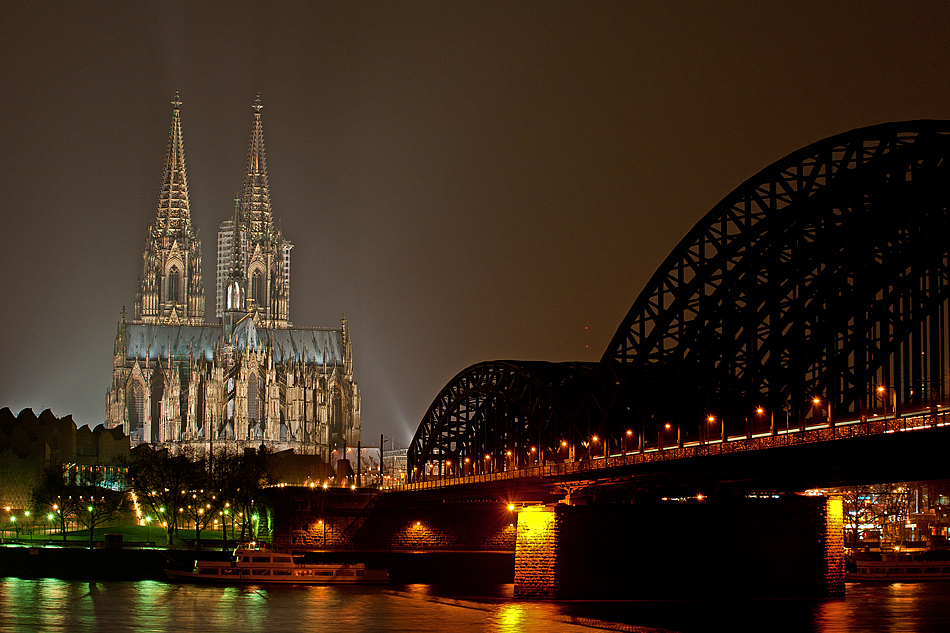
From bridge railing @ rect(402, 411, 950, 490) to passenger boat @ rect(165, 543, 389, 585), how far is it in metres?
19.2

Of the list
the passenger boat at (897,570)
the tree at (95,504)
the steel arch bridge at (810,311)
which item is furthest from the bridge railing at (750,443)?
the tree at (95,504)

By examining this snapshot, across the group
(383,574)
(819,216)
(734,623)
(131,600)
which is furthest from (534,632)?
(383,574)

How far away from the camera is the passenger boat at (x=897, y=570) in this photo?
109806 millimetres

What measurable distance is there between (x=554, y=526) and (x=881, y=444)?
2811cm

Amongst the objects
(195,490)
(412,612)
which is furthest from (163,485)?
(412,612)

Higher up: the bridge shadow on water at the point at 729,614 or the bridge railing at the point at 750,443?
the bridge railing at the point at 750,443

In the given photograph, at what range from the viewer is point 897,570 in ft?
373

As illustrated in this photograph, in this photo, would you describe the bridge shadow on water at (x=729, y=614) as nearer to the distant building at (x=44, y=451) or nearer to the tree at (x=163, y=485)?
the tree at (x=163, y=485)

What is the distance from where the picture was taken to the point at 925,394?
Result: 55969 millimetres

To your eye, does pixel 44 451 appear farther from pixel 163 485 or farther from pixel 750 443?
pixel 750 443

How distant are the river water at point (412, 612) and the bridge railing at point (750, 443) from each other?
736 cm

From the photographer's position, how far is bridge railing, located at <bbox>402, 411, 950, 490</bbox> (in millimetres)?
52188

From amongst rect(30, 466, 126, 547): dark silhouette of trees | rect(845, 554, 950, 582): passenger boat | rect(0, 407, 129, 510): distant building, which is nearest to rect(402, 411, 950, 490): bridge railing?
rect(845, 554, 950, 582): passenger boat

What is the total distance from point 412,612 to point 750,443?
23888 millimetres
